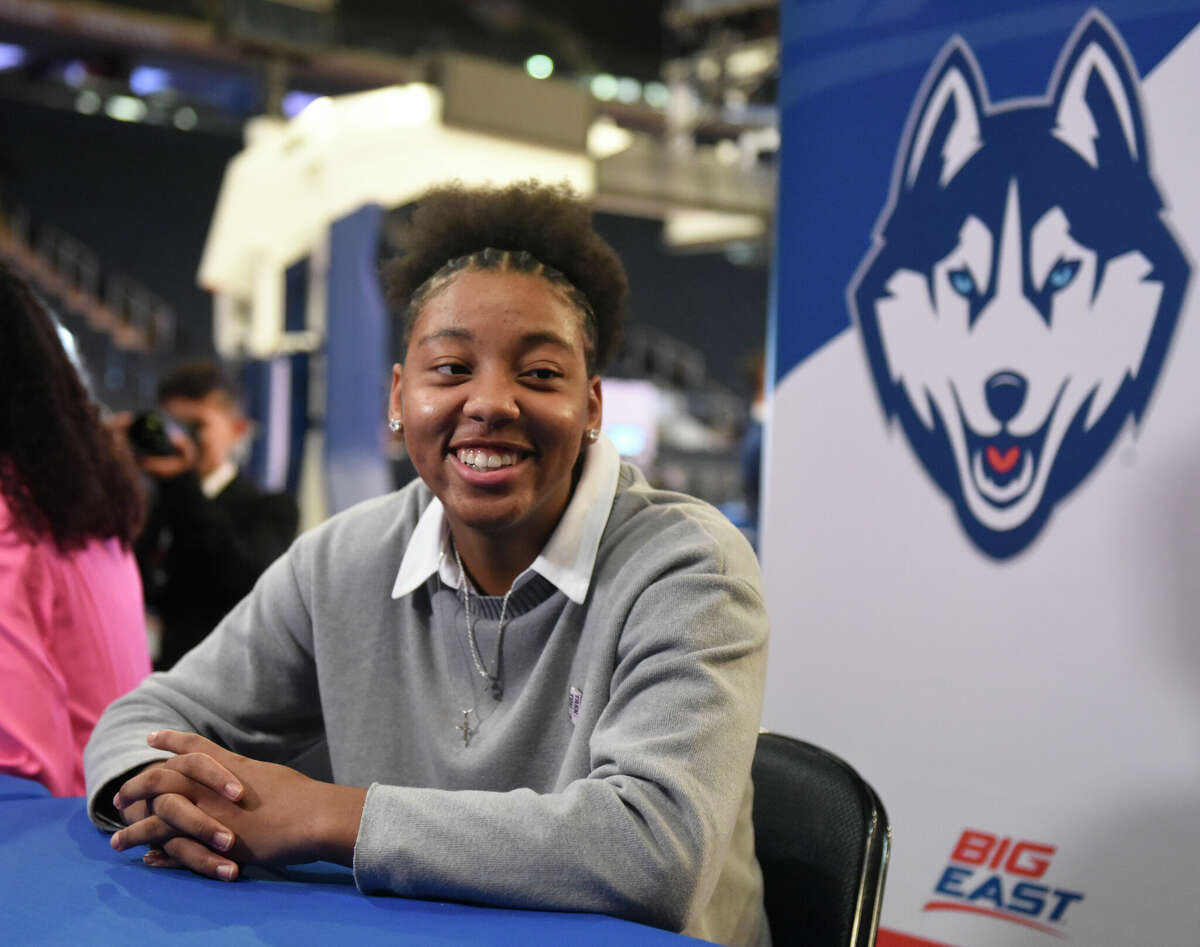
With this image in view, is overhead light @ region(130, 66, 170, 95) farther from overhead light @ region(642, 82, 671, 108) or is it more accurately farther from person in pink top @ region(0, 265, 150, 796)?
person in pink top @ region(0, 265, 150, 796)

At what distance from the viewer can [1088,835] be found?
5.36 feet

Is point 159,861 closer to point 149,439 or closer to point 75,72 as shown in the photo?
point 149,439

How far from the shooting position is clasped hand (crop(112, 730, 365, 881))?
0.96 metres

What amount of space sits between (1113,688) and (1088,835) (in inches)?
8.7

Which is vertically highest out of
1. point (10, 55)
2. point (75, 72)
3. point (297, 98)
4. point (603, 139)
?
point (297, 98)

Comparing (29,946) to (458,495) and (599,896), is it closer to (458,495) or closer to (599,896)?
(599,896)

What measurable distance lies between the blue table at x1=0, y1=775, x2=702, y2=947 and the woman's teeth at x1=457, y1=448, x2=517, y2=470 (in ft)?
1.39

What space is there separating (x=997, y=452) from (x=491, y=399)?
3.20ft

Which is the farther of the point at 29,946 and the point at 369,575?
the point at 369,575

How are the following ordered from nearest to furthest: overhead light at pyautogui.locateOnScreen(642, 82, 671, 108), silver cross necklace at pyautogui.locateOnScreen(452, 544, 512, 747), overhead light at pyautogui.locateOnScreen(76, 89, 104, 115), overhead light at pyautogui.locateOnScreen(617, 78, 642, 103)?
silver cross necklace at pyautogui.locateOnScreen(452, 544, 512, 747) < overhead light at pyautogui.locateOnScreen(76, 89, 104, 115) < overhead light at pyautogui.locateOnScreen(617, 78, 642, 103) < overhead light at pyautogui.locateOnScreen(642, 82, 671, 108)

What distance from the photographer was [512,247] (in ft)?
4.19

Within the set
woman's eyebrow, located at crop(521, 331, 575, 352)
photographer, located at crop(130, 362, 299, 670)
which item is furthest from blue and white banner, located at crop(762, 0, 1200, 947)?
photographer, located at crop(130, 362, 299, 670)

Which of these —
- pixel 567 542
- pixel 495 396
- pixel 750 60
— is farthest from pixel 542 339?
pixel 750 60

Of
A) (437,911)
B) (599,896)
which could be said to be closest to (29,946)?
(437,911)
